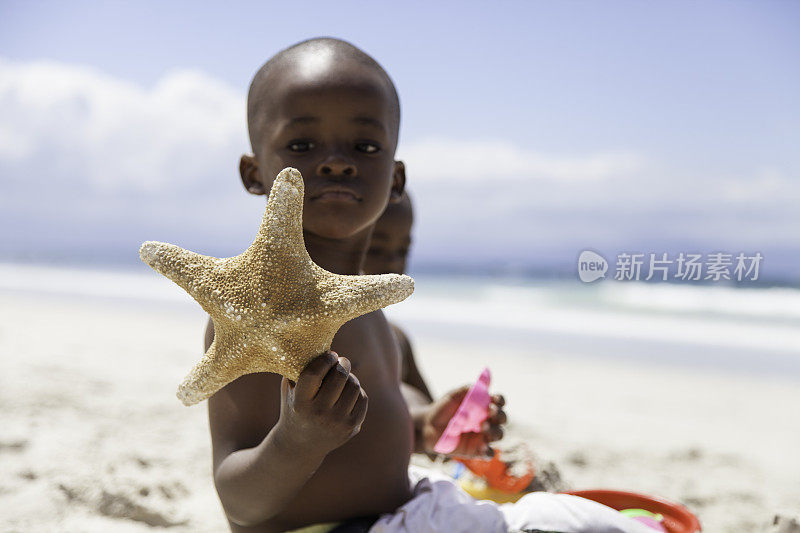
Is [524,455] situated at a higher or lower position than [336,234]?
lower

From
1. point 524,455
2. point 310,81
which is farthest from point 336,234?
point 524,455

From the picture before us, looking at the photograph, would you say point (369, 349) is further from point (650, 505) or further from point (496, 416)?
point (650, 505)

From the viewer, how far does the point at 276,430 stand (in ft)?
4.24

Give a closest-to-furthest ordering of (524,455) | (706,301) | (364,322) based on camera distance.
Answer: (364,322)
(524,455)
(706,301)

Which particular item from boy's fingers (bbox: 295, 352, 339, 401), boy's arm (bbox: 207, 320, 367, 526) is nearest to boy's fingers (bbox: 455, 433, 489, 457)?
boy's arm (bbox: 207, 320, 367, 526)

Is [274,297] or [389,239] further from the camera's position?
[389,239]

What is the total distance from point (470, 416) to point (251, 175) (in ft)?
3.21

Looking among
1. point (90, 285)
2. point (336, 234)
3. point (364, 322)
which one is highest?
point (336, 234)

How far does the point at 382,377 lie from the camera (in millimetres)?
1672

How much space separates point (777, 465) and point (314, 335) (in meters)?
3.87

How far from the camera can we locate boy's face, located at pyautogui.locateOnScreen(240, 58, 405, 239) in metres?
1.55

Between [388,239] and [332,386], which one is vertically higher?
[388,239]

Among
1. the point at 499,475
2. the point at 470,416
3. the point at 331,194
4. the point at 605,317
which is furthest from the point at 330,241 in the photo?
the point at 605,317

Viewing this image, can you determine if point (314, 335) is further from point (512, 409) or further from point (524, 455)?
point (512, 409)
